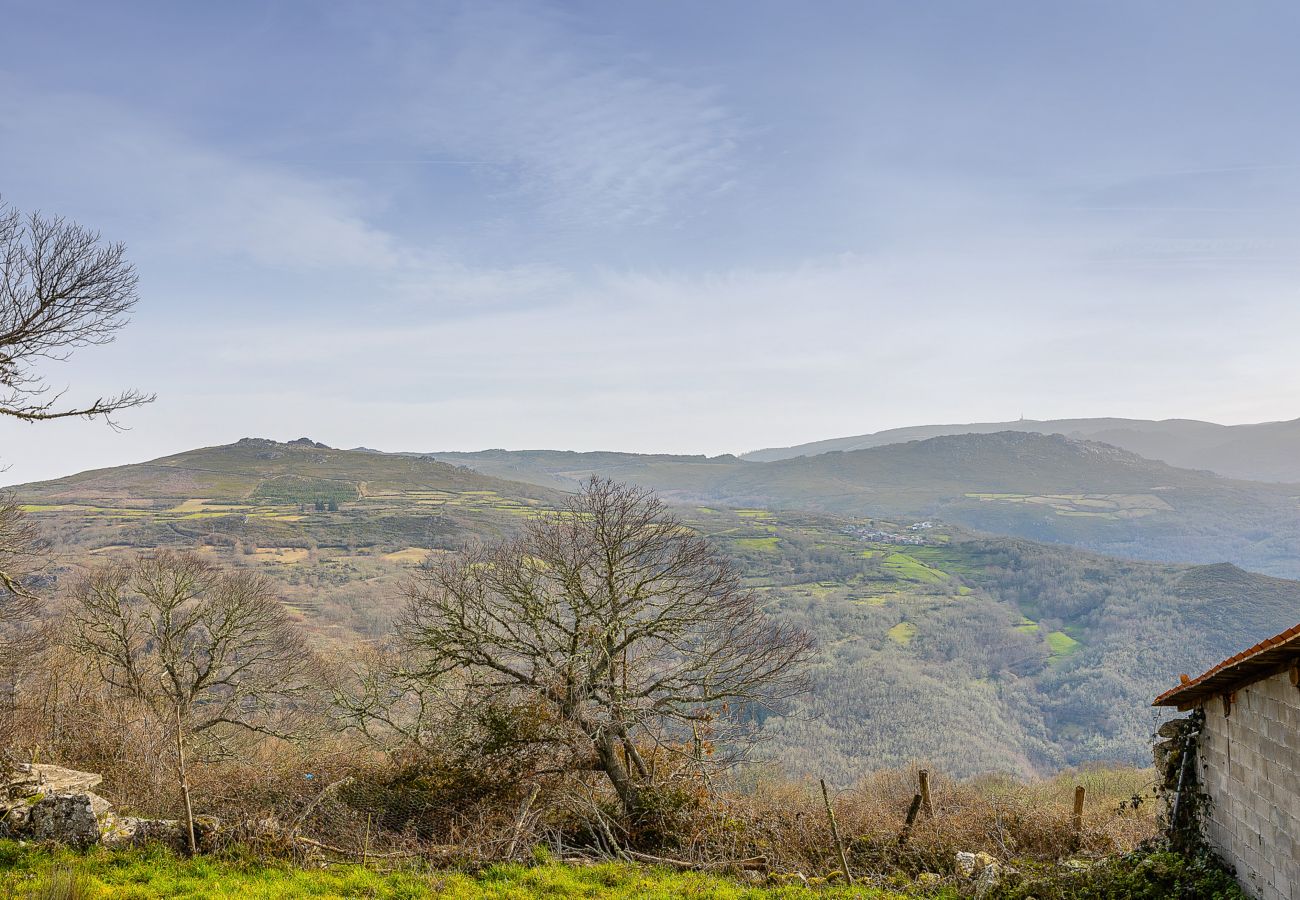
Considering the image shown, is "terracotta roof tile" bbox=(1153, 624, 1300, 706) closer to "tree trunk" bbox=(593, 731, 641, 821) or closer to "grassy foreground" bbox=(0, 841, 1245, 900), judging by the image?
"grassy foreground" bbox=(0, 841, 1245, 900)

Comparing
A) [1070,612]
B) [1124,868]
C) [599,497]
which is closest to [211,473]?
[599,497]

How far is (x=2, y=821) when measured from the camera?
9.10m

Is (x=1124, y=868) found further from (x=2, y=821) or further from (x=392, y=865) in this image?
(x=2, y=821)

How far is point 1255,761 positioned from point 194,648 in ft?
93.9

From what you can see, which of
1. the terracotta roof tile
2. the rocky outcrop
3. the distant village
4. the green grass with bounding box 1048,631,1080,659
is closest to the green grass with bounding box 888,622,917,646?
the green grass with bounding box 1048,631,1080,659

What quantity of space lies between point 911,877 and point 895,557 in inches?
5116

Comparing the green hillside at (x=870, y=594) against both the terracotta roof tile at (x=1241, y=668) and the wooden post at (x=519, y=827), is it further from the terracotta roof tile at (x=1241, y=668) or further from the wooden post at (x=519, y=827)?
the terracotta roof tile at (x=1241, y=668)

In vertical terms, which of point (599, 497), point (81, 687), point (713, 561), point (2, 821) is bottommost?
point (81, 687)

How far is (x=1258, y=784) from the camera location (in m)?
8.38

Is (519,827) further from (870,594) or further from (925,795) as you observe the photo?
(870,594)

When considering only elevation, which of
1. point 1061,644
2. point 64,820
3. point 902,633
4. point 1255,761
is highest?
point 1255,761

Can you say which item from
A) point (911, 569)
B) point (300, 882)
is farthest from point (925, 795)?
point (911, 569)

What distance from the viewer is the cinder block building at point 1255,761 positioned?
765 centimetres

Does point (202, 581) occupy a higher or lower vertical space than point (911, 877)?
higher
